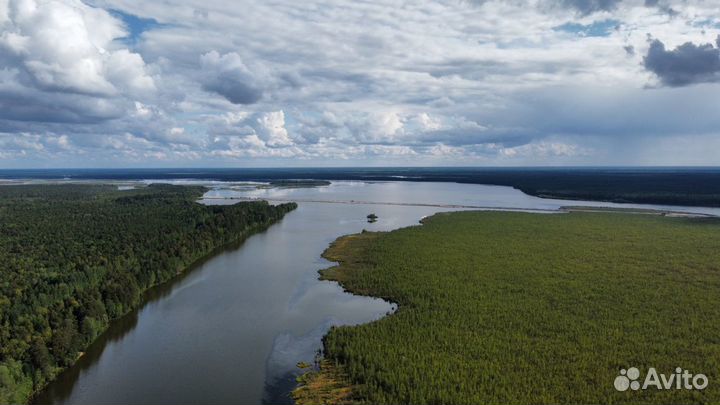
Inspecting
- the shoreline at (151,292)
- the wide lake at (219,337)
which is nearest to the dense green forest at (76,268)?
the shoreline at (151,292)

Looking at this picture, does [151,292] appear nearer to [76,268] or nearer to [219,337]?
[76,268]

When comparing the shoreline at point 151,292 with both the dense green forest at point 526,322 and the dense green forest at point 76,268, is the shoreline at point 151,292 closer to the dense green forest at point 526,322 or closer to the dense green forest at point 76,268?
the dense green forest at point 76,268

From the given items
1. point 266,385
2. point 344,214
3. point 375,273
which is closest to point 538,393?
point 266,385

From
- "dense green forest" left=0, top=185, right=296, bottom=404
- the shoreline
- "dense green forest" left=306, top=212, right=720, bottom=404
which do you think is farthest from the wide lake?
"dense green forest" left=306, top=212, right=720, bottom=404

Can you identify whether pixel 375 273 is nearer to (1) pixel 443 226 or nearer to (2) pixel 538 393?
(2) pixel 538 393

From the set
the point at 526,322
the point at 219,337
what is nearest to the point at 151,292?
the point at 219,337

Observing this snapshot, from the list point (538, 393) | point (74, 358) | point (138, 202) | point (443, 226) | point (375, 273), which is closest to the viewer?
point (538, 393)
